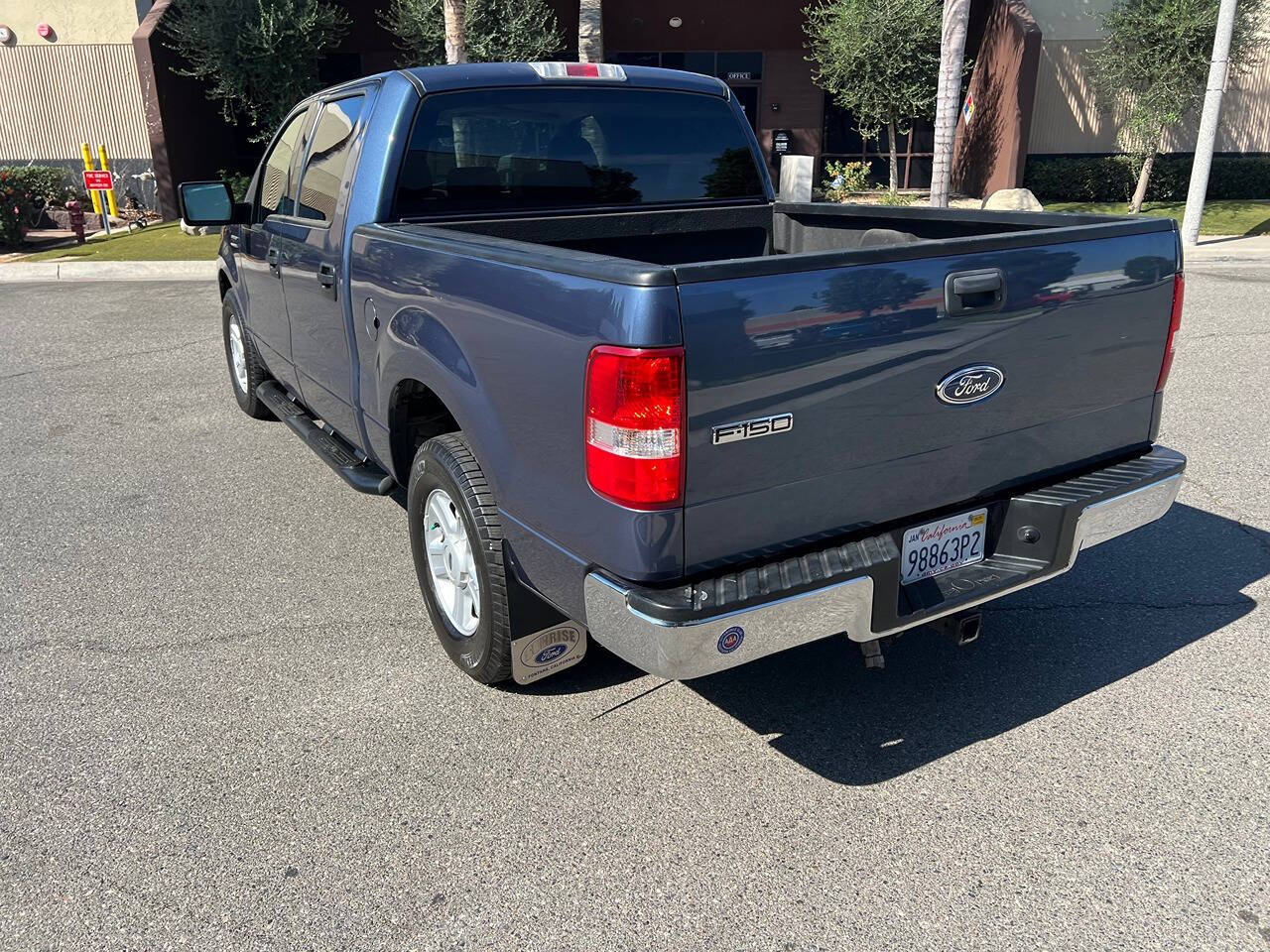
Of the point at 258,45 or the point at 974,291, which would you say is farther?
the point at 258,45

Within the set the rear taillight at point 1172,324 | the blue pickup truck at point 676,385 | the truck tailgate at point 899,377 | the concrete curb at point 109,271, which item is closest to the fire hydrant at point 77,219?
the concrete curb at point 109,271

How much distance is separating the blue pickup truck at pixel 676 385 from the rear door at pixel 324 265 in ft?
0.10

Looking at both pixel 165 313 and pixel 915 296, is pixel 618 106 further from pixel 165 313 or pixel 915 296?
pixel 165 313

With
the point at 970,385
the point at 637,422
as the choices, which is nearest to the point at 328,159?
the point at 637,422

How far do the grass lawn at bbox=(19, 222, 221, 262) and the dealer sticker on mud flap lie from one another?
14.1 m

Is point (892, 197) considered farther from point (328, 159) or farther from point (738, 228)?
point (328, 159)

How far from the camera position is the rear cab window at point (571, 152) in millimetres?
3973

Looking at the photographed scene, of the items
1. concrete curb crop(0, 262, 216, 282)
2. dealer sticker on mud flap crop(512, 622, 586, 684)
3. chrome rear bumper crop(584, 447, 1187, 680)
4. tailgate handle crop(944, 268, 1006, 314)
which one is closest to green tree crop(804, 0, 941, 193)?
concrete curb crop(0, 262, 216, 282)

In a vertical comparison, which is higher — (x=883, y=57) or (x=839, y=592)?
(x=883, y=57)

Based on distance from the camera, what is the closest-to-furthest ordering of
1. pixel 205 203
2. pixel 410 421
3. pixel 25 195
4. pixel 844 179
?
1. pixel 410 421
2. pixel 205 203
3. pixel 25 195
4. pixel 844 179

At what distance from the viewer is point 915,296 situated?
263 cm

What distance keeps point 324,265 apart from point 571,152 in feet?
3.73

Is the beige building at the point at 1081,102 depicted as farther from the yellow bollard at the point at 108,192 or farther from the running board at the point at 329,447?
the running board at the point at 329,447

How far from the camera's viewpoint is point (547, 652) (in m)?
3.31
